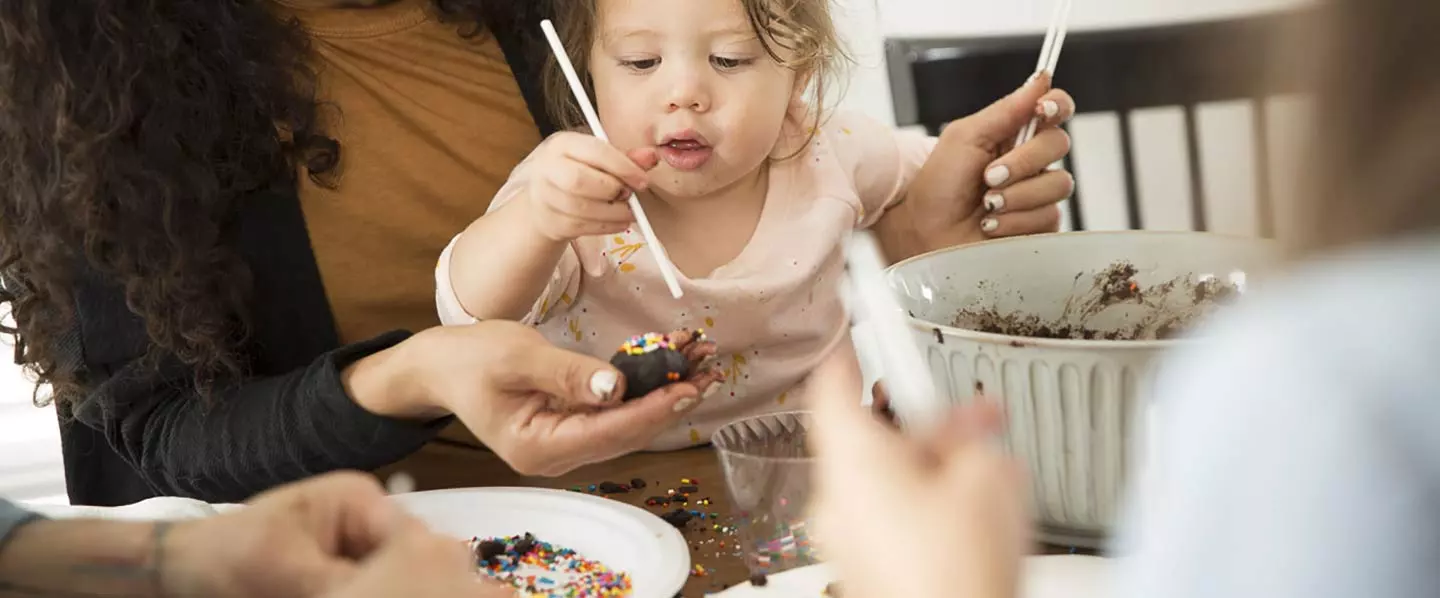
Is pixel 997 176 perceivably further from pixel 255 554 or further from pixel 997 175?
pixel 255 554

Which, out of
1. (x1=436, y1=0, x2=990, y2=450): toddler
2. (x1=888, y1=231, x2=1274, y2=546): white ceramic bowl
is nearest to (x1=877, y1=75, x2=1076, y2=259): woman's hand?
(x1=436, y1=0, x2=990, y2=450): toddler

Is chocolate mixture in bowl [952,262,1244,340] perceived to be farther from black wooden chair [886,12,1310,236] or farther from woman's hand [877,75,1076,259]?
black wooden chair [886,12,1310,236]

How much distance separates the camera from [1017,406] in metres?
0.67

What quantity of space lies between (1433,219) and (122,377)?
988 mm

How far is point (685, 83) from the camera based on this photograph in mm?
1042

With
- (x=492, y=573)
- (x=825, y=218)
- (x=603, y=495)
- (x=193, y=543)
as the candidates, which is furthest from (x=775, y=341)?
(x=193, y=543)

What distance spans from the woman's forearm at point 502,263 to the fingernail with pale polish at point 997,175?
1.28 feet

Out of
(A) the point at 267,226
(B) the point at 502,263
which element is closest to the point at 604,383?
(B) the point at 502,263

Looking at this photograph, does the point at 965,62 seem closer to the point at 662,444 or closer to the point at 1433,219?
the point at 662,444

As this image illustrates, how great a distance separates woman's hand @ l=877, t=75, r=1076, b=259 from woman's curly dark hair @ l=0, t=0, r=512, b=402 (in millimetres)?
603

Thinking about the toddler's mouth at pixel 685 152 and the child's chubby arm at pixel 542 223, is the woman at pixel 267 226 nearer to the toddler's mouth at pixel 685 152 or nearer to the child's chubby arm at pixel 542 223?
the child's chubby arm at pixel 542 223

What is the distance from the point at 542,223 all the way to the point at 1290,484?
676 mm

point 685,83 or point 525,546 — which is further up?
point 685,83

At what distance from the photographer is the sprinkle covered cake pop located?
2.65 ft
